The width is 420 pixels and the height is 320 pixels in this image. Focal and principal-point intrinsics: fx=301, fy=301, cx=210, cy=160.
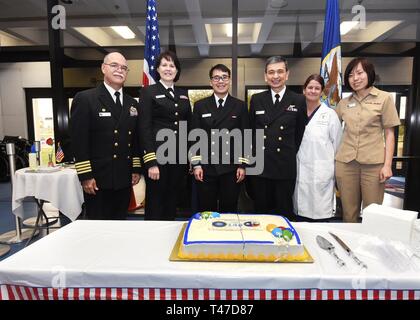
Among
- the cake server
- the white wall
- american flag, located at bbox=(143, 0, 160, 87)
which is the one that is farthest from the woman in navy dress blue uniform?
the white wall

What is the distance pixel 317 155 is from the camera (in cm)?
209

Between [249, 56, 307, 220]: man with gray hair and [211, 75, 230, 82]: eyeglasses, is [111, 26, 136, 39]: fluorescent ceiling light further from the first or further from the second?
[249, 56, 307, 220]: man with gray hair

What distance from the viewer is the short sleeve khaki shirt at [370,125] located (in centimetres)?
196

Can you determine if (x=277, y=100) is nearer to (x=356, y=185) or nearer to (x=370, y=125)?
(x=370, y=125)

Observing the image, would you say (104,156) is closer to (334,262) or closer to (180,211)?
(334,262)

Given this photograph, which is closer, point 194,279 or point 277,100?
point 194,279

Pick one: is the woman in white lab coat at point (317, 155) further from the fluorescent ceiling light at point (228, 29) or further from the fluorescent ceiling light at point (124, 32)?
the fluorescent ceiling light at point (124, 32)

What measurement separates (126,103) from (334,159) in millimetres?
1487

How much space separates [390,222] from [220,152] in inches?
49.6

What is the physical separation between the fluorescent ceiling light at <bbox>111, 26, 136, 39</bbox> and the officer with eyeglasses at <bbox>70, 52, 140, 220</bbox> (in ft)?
12.3

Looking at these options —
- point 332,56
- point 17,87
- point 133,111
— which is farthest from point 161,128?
point 17,87

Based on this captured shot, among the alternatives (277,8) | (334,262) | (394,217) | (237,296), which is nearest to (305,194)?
(394,217)

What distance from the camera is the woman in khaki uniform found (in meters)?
1.96

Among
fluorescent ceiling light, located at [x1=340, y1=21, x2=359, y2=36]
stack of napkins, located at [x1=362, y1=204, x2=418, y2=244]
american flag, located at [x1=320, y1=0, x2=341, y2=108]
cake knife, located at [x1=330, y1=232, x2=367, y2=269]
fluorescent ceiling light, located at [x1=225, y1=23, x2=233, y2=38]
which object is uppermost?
fluorescent ceiling light, located at [x1=225, y1=23, x2=233, y2=38]
